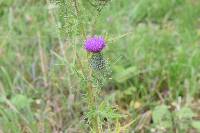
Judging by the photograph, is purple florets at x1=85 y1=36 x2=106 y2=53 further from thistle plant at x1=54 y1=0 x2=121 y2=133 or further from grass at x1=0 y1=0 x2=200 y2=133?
grass at x1=0 y1=0 x2=200 y2=133

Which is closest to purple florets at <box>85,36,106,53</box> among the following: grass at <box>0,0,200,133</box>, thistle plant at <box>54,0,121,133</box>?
thistle plant at <box>54,0,121,133</box>

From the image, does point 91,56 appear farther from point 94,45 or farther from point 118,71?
point 118,71

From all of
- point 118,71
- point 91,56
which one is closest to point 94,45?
point 91,56

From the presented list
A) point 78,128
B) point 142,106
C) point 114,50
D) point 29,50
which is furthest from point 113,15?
point 78,128

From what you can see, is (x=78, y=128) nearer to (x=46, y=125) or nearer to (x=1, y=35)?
(x=46, y=125)

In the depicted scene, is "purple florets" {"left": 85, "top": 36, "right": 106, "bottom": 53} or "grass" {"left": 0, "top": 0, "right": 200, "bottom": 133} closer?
"purple florets" {"left": 85, "top": 36, "right": 106, "bottom": 53}

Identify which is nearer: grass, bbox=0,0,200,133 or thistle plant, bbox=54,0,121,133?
thistle plant, bbox=54,0,121,133
